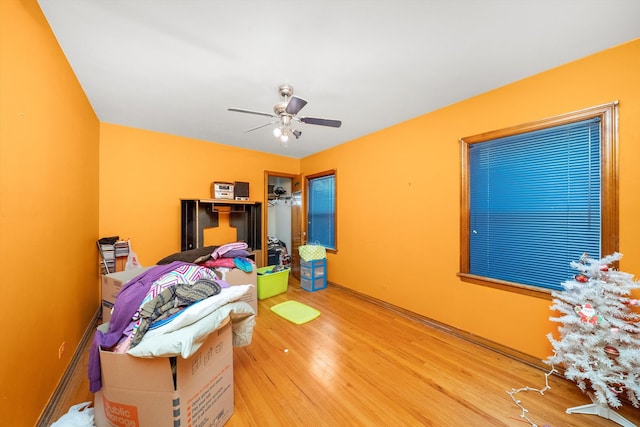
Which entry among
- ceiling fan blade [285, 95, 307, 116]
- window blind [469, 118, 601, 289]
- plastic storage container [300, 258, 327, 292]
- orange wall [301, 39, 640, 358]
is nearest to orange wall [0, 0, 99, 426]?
ceiling fan blade [285, 95, 307, 116]

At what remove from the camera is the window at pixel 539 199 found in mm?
1660

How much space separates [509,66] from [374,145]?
165 cm

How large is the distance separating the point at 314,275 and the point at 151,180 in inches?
113

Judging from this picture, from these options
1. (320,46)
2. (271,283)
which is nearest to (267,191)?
(271,283)

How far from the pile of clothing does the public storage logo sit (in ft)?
0.42

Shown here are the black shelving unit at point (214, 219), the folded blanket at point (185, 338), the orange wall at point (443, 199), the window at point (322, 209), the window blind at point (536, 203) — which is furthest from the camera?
the window at point (322, 209)

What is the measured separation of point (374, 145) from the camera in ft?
10.8

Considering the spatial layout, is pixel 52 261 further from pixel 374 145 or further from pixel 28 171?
pixel 374 145

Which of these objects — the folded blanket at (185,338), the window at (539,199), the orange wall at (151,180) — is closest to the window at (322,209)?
the orange wall at (151,180)

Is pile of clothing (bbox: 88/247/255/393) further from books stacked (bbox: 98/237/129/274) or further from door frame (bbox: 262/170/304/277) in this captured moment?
door frame (bbox: 262/170/304/277)

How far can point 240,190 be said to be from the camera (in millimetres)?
3711

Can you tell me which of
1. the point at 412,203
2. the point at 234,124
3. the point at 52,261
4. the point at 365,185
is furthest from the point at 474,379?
the point at 234,124

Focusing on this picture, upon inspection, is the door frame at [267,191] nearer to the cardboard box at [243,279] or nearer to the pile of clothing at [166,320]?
the cardboard box at [243,279]

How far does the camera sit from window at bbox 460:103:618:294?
166cm
